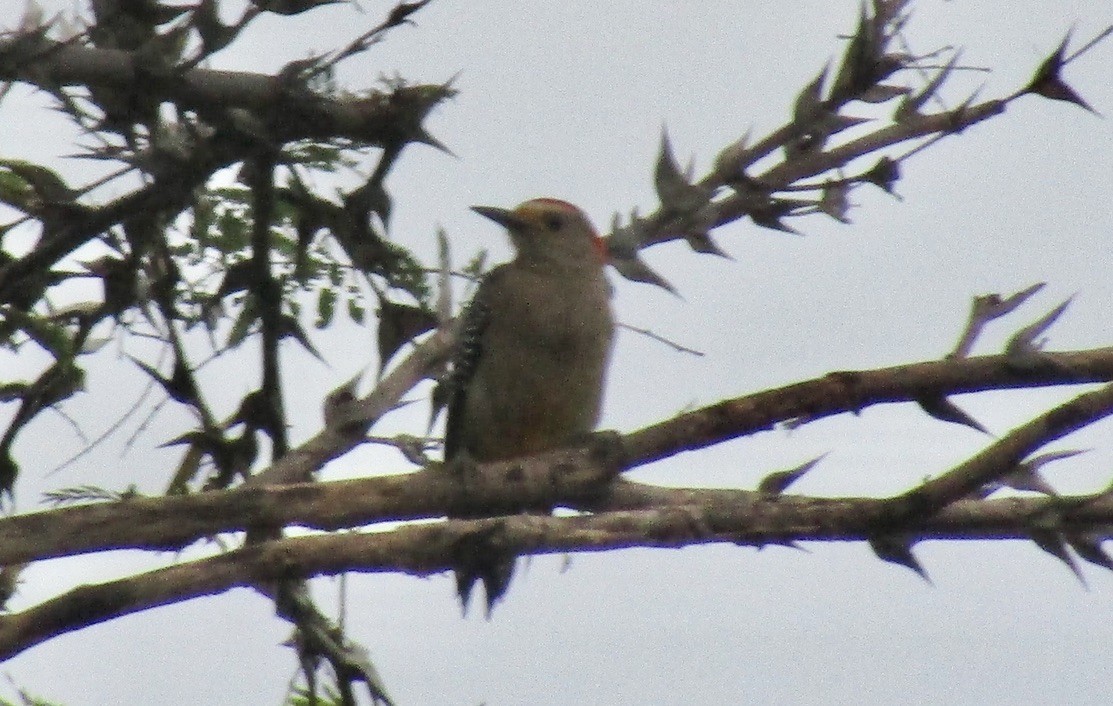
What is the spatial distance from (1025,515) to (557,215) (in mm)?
4542

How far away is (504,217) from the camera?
9.08 m

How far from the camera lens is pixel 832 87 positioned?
7.28 meters

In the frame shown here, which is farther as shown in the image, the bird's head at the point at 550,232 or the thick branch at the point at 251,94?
the bird's head at the point at 550,232

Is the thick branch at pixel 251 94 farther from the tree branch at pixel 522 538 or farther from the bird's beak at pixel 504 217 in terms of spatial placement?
the bird's beak at pixel 504 217

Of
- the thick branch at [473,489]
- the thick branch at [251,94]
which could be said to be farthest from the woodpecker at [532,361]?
the thick branch at [251,94]

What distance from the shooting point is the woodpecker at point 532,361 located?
8.21 meters

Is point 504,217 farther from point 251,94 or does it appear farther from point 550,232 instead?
point 251,94

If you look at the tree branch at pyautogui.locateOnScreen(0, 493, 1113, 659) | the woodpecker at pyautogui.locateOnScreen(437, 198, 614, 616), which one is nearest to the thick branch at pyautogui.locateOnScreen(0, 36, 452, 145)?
the tree branch at pyautogui.locateOnScreen(0, 493, 1113, 659)

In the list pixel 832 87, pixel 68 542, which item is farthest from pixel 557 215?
pixel 68 542

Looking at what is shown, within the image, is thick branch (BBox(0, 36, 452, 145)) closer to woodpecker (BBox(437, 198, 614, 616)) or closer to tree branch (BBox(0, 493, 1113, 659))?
tree branch (BBox(0, 493, 1113, 659))

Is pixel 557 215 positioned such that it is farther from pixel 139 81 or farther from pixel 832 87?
pixel 139 81

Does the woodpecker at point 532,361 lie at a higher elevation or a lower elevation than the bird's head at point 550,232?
lower

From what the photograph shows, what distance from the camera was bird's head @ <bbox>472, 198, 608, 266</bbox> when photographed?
878 cm

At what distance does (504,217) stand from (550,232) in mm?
303
